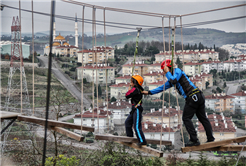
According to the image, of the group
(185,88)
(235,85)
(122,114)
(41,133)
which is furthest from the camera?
(235,85)

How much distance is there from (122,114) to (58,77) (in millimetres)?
17251

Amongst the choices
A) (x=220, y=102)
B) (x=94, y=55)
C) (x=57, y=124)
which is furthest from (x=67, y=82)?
(x=57, y=124)

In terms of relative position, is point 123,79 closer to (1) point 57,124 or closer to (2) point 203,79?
(2) point 203,79

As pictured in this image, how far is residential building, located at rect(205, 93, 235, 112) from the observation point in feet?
134

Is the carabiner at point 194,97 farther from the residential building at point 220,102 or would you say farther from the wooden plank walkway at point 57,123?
the residential building at point 220,102

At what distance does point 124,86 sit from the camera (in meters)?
43.1

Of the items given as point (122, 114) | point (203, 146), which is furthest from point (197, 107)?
point (122, 114)

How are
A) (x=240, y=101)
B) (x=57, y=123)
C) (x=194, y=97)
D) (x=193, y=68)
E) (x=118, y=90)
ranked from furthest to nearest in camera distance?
(x=193, y=68), (x=118, y=90), (x=240, y=101), (x=57, y=123), (x=194, y=97)

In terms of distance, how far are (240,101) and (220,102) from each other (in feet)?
11.6

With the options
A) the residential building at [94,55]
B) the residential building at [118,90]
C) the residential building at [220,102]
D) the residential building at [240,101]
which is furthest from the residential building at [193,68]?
the residential building at [94,55]

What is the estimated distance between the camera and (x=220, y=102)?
1645 inches

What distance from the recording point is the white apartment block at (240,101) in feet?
137

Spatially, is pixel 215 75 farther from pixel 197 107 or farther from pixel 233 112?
pixel 197 107

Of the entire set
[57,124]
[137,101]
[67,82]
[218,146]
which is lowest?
[67,82]
